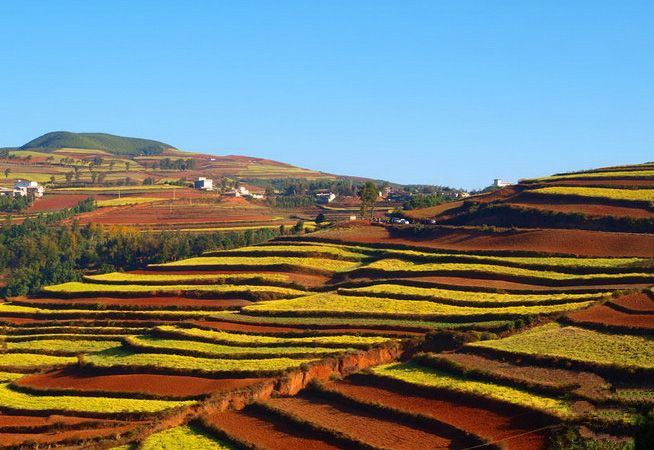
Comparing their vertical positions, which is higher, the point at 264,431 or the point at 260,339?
the point at 260,339

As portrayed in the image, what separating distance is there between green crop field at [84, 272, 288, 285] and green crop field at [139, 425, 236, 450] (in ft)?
119

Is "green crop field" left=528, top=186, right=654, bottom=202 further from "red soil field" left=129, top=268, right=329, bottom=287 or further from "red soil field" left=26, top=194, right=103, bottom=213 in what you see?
"red soil field" left=26, top=194, right=103, bottom=213

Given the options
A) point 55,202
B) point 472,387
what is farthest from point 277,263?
point 55,202

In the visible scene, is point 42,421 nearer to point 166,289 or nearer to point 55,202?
point 166,289

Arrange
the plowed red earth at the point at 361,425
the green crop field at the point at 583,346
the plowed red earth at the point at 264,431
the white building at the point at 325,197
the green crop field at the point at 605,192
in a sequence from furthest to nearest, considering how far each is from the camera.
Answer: the white building at the point at 325,197 < the green crop field at the point at 605,192 < the green crop field at the point at 583,346 < the plowed red earth at the point at 264,431 < the plowed red earth at the point at 361,425

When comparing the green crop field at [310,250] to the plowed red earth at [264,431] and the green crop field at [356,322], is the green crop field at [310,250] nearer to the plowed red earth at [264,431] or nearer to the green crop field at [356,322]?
the green crop field at [356,322]

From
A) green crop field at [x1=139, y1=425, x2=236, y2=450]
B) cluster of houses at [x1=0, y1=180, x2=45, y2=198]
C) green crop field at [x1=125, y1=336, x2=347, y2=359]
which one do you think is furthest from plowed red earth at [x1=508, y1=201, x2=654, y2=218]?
cluster of houses at [x1=0, y1=180, x2=45, y2=198]

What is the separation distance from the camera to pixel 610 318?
4850 centimetres

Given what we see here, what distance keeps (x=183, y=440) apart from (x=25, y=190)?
15665cm

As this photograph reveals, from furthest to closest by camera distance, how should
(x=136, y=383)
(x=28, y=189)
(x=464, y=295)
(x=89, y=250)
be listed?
(x=28, y=189)
(x=89, y=250)
(x=464, y=295)
(x=136, y=383)

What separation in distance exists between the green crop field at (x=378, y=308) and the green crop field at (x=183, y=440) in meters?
20.7

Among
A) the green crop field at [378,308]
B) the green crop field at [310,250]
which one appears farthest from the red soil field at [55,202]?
the green crop field at [378,308]

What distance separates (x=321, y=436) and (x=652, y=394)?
1244 centimetres

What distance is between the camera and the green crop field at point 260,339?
53.0 meters
